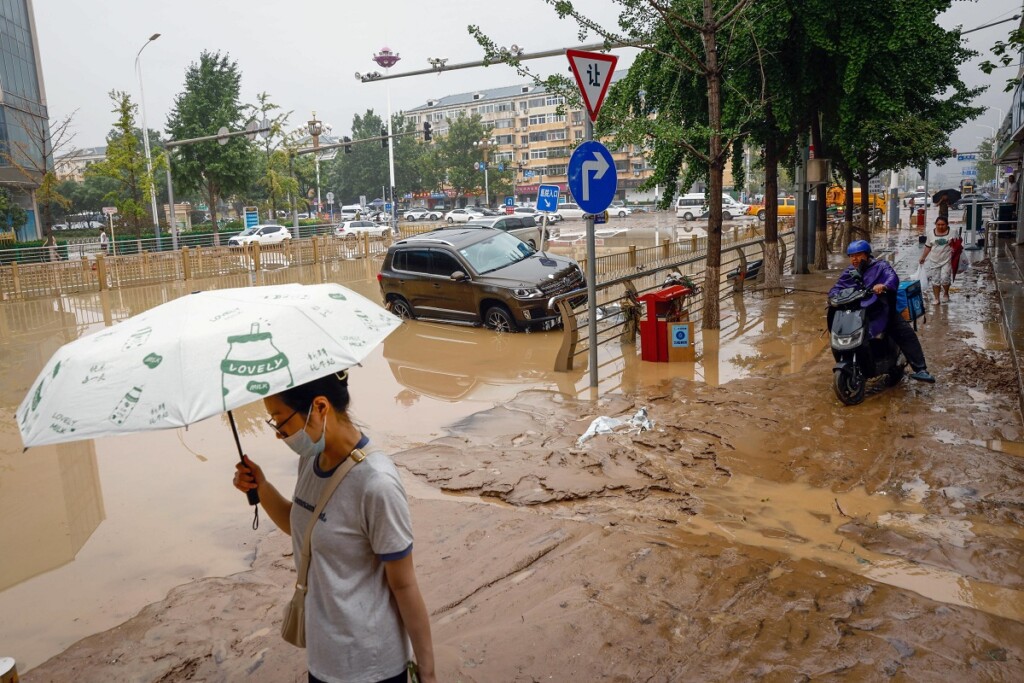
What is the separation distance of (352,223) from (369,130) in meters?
50.6

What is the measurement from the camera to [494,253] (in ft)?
47.4

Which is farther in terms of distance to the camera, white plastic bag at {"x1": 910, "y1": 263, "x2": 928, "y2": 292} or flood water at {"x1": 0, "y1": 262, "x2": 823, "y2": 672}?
white plastic bag at {"x1": 910, "y1": 263, "x2": 928, "y2": 292}

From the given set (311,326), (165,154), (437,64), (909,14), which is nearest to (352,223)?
(165,154)

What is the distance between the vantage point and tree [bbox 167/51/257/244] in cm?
3991

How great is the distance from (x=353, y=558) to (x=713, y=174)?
10701mm

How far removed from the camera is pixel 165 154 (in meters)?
38.2

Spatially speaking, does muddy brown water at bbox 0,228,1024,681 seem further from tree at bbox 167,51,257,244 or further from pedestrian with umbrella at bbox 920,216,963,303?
tree at bbox 167,51,257,244

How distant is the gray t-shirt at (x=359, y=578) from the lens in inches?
91.6

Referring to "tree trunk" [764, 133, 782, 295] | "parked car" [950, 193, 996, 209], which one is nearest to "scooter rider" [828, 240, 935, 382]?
"tree trunk" [764, 133, 782, 295]

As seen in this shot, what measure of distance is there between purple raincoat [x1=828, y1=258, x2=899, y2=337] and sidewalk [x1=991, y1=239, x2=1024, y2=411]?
56.5 inches

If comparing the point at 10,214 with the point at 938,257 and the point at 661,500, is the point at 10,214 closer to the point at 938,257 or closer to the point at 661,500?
the point at 938,257

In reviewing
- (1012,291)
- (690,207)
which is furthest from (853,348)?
(690,207)

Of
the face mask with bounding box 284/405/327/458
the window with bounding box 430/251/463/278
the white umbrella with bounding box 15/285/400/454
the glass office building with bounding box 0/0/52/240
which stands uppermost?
the glass office building with bounding box 0/0/52/240

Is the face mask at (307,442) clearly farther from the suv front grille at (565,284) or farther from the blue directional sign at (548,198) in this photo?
the blue directional sign at (548,198)
